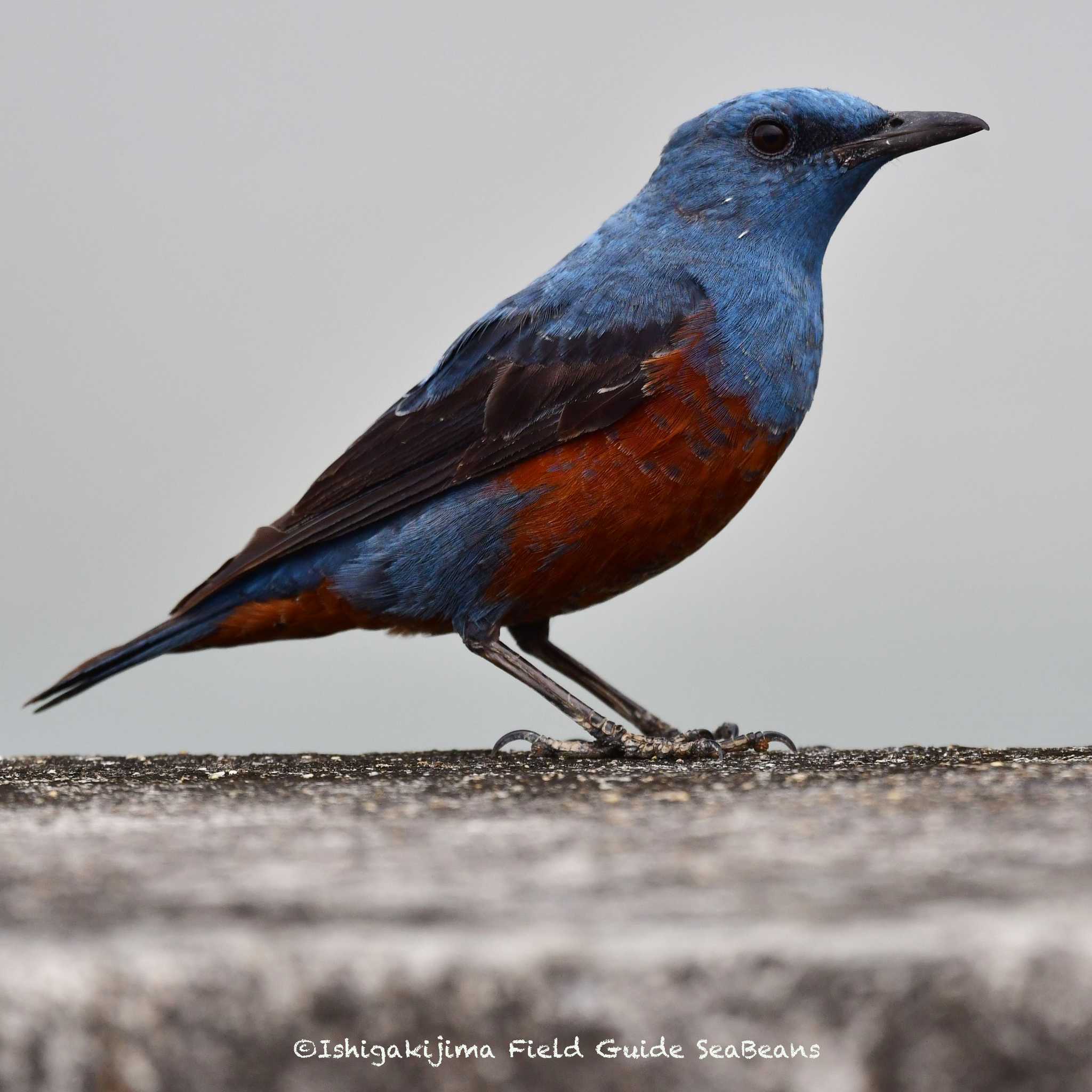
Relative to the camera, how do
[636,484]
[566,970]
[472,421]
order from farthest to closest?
1. [472,421]
2. [636,484]
3. [566,970]

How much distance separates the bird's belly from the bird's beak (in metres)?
1.09

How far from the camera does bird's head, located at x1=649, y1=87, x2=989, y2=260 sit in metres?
5.18

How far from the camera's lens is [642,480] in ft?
15.5

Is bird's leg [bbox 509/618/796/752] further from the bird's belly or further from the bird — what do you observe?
the bird's belly

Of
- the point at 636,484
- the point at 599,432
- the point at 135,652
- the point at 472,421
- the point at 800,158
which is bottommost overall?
the point at 135,652

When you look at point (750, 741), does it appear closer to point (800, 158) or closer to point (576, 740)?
point (576, 740)

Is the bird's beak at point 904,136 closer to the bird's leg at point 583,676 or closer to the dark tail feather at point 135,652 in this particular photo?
the bird's leg at point 583,676

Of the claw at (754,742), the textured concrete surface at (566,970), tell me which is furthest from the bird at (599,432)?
the textured concrete surface at (566,970)

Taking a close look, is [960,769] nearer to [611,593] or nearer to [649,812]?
[649,812]

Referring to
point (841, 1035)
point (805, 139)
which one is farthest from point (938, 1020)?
point (805, 139)

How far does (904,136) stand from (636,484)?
1.63 meters

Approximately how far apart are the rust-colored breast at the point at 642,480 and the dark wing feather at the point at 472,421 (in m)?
0.07

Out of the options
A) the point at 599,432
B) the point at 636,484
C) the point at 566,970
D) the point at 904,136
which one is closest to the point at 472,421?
the point at 599,432

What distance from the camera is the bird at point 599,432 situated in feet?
15.6
